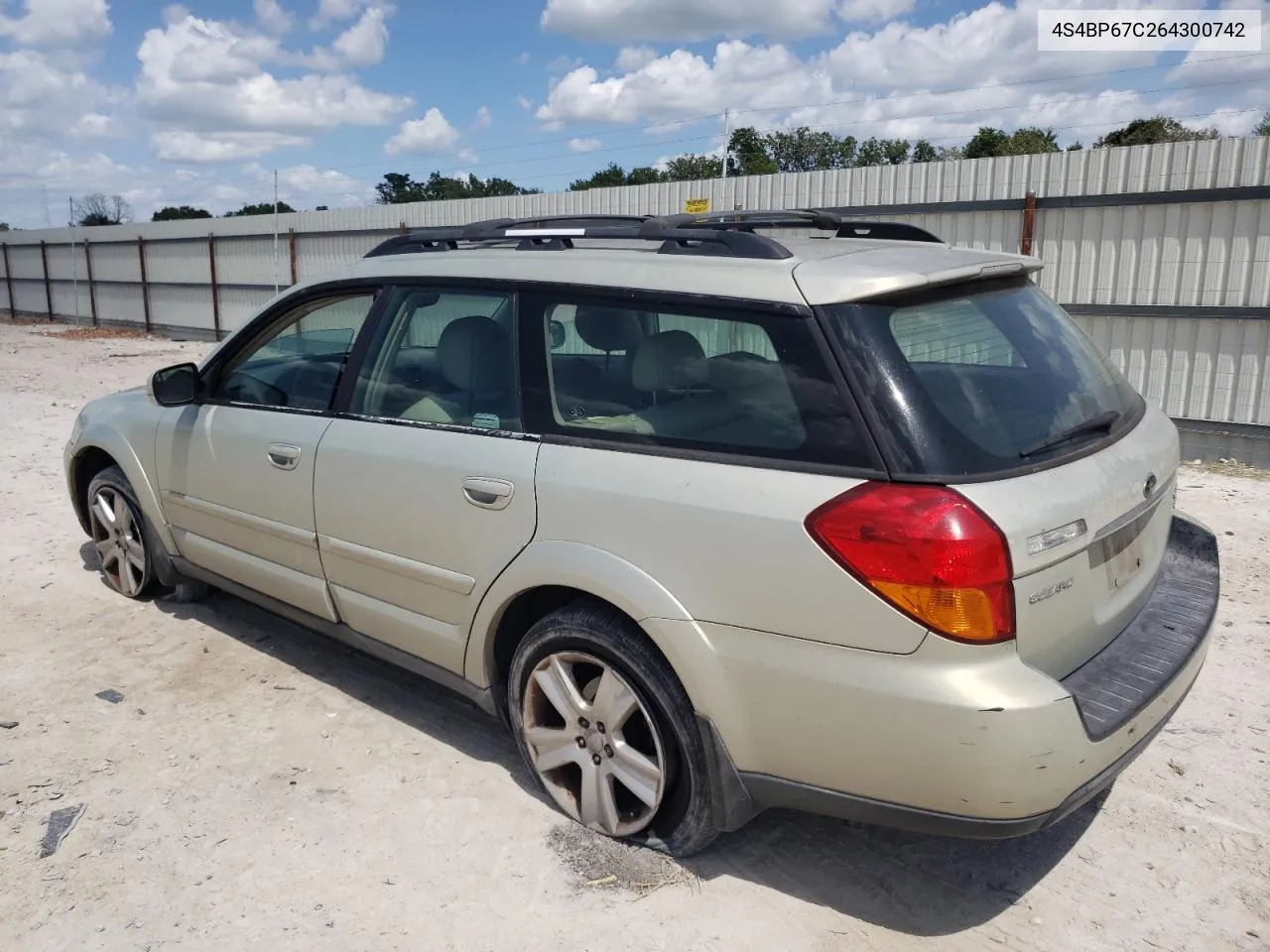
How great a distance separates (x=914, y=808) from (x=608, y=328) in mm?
1592

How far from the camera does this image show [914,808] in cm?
239

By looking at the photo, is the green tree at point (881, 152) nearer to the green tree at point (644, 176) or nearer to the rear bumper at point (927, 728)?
the green tree at point (644, 176)

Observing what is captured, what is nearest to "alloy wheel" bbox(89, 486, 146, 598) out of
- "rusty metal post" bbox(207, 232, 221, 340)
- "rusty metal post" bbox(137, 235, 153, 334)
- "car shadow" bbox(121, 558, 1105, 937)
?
"car shadow" bbox(121, 558, 1105, 937)

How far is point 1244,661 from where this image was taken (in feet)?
14.1

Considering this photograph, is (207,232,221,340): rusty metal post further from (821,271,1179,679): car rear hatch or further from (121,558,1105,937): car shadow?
(821,271,1179,679): car rear hatch

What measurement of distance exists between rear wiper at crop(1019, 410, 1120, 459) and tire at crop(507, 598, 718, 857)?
1.12 metres

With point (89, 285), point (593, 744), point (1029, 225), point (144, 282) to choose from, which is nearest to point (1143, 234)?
point (1029, 225)

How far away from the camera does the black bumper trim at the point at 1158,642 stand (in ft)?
8.13

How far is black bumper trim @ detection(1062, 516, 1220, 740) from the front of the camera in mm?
2477

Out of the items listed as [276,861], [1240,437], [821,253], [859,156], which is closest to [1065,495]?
[821,253]

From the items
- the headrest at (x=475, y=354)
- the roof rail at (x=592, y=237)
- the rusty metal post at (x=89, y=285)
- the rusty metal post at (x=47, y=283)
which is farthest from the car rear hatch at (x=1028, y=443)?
the rusty metal post at (x=47, y=283)

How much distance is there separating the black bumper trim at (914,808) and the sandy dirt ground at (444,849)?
1.24ft

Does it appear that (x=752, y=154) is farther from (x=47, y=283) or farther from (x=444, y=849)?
(x=444, y=849)

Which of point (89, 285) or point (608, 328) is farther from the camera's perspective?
point (89, 285)
